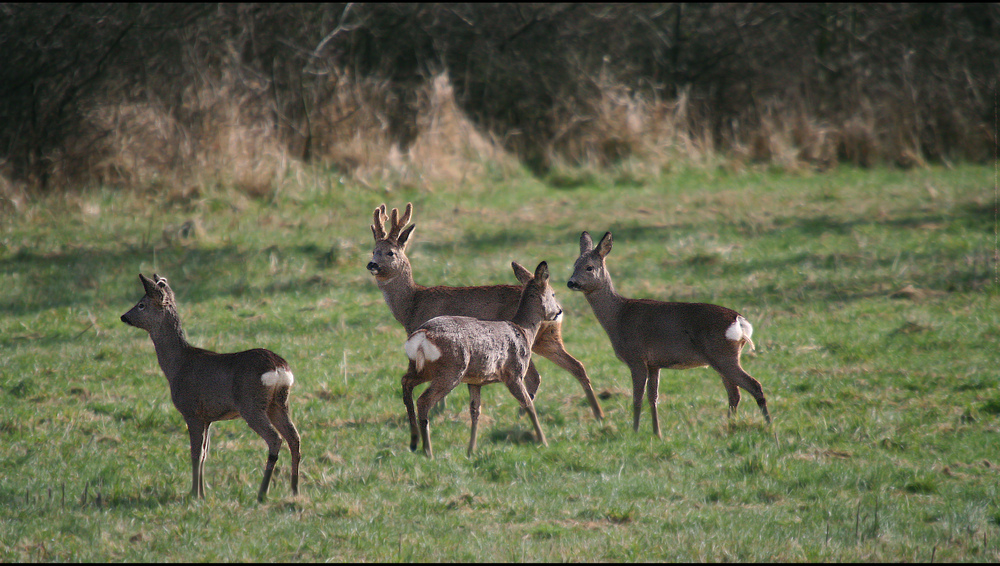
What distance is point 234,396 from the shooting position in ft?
17.0

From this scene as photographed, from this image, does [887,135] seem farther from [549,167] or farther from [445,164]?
[445,164]

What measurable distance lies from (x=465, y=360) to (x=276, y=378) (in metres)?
1.32

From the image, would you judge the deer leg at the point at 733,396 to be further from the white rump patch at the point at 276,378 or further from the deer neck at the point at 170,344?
the deer neck at the point at 170,344

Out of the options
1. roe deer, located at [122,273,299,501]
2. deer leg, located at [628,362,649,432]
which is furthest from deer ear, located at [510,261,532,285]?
roe deer, located at [122,273,299,501]

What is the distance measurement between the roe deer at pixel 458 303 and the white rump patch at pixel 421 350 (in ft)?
4.19

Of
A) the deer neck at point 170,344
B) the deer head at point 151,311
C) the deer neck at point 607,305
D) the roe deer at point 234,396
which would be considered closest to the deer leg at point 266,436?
the roe deer at point 234,396

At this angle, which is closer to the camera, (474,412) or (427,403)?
(427,403)

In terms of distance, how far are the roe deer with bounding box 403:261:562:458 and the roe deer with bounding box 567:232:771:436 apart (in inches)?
27.9

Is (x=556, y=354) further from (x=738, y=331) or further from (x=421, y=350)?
(x=421, y=350)

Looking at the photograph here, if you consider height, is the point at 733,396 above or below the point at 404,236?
below

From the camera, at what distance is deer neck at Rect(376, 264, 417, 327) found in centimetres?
775

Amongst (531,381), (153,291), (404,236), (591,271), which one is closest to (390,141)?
(404,236)

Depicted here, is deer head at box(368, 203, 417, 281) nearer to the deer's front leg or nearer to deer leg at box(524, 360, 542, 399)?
deer leg at box(524, 360, 542, 399)

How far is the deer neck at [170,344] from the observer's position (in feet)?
18.4
